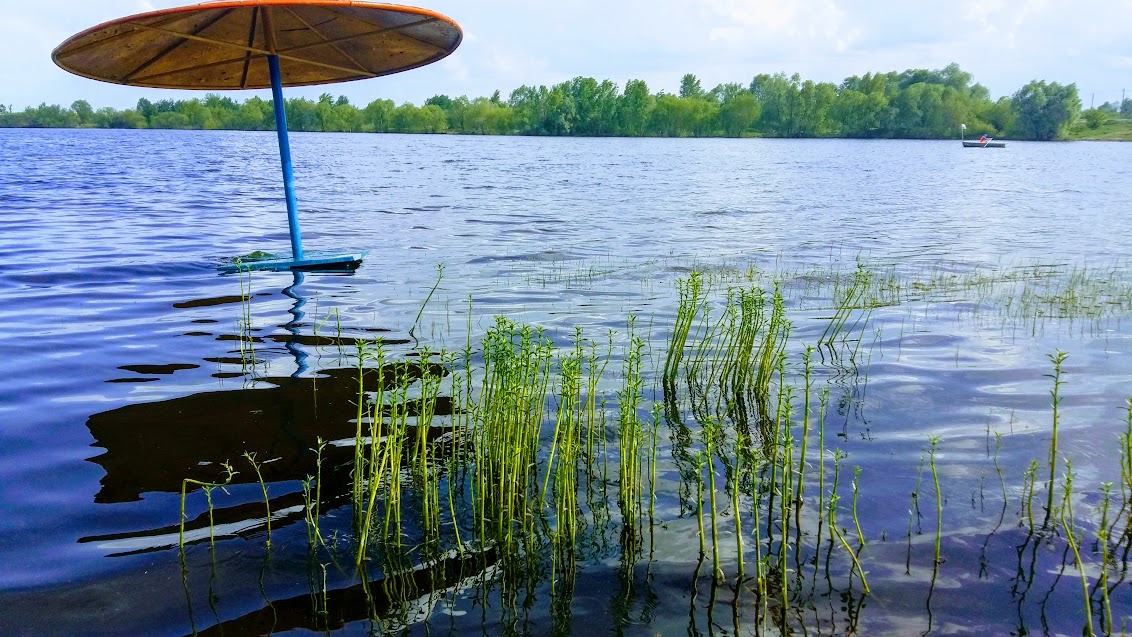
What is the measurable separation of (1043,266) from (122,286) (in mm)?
18550

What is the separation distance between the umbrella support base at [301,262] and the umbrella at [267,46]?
1.1 inches

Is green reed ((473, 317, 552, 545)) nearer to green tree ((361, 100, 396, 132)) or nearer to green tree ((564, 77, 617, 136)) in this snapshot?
green tree ((564, 77, 617, 136))

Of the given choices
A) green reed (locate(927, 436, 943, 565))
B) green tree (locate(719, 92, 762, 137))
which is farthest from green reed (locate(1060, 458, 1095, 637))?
green tree (locate(719, 92, 762, 137))

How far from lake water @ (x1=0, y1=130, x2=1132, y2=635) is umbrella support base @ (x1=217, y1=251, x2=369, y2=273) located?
0.44 m

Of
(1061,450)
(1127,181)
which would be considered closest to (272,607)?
(1061,450)

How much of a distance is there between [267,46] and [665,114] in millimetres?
158124

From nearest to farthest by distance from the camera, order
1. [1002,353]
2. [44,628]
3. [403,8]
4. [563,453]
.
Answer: [44,628] → [563,453] → [403,8] → [1002,353]

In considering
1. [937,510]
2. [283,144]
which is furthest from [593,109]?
[937,510]

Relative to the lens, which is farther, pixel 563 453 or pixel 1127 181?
pixel 1127 181

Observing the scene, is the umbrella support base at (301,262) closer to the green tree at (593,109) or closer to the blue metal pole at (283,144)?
the blue metal pole at (283,144)

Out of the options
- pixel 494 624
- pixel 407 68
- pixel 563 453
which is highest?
pixel 407 68

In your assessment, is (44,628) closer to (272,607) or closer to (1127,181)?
(272,607)

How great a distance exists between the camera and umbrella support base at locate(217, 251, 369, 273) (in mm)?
13109

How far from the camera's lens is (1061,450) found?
7027mm
